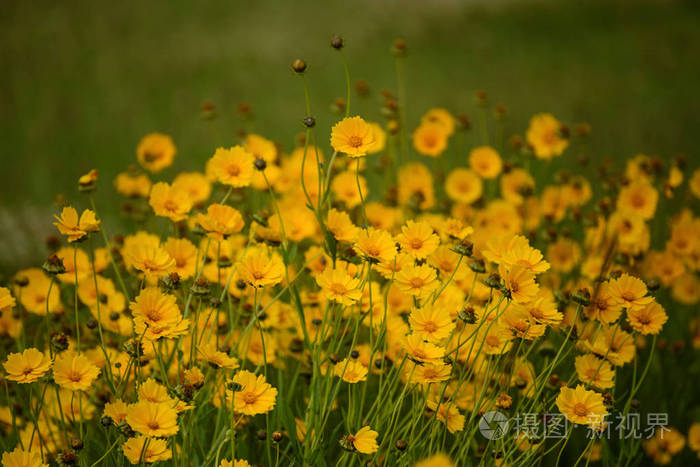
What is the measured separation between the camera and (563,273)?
2102 mm

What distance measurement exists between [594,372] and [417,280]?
15.4 inches

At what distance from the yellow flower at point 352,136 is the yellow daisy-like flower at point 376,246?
16cm

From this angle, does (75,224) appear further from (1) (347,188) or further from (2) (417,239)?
(1) (347,188)

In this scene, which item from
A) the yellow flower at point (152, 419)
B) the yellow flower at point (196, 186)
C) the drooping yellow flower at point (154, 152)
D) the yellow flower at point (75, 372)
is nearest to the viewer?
the yellow flower at point (152, 419)

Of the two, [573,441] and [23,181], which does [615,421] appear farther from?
[23,181]

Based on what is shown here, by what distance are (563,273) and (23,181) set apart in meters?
3.02

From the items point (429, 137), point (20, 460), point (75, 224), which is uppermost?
point (429, 137)

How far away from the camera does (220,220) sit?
1349 millimetres

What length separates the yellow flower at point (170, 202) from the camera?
1.38 meters

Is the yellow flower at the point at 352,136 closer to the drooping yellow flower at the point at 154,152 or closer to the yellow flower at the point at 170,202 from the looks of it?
the yellow flower at the point at 170,202

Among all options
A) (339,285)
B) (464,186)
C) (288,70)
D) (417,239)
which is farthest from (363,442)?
(288,70)

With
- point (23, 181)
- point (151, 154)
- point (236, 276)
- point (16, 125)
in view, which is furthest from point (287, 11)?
point (236, 276)

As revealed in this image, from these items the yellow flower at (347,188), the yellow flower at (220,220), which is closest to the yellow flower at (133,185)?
the yellow flower at (347,188)

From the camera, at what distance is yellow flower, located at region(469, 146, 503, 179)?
7.05 ft
